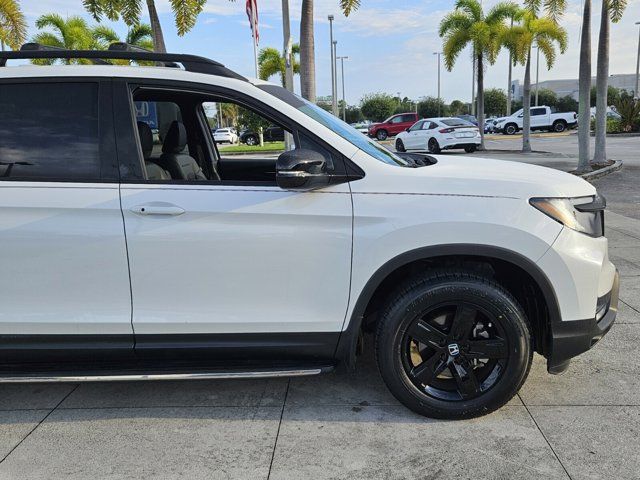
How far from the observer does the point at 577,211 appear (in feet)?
9.46

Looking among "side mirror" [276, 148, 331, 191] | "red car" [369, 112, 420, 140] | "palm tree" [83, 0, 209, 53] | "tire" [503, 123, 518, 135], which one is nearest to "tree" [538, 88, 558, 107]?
"tire" [503, 123, 518, 135]

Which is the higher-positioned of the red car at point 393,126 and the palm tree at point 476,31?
the palm tree at point 476,31

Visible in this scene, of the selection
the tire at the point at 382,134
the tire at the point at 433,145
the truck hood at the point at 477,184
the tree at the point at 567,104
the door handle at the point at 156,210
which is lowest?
the tire at the point at 433,145

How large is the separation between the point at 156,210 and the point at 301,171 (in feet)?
2.51

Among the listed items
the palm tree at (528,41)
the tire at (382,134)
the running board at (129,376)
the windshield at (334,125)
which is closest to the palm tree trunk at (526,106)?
the palm tree at (528,41)

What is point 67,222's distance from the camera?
2.75 m

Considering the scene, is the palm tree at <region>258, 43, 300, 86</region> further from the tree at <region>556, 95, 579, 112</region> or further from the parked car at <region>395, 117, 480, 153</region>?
the tree at <region>556, 95, 579, 112</region>

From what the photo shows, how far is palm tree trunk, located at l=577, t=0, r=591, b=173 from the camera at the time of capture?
1291 cm

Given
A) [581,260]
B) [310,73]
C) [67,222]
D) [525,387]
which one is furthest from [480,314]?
[310,73]

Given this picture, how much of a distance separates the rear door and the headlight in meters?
2.19

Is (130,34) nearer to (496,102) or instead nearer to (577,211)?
(577,211)

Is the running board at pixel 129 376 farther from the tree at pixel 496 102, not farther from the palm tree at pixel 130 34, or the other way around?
the tree at pixel 496 102

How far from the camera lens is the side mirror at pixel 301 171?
105 inches

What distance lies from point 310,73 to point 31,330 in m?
9.59
